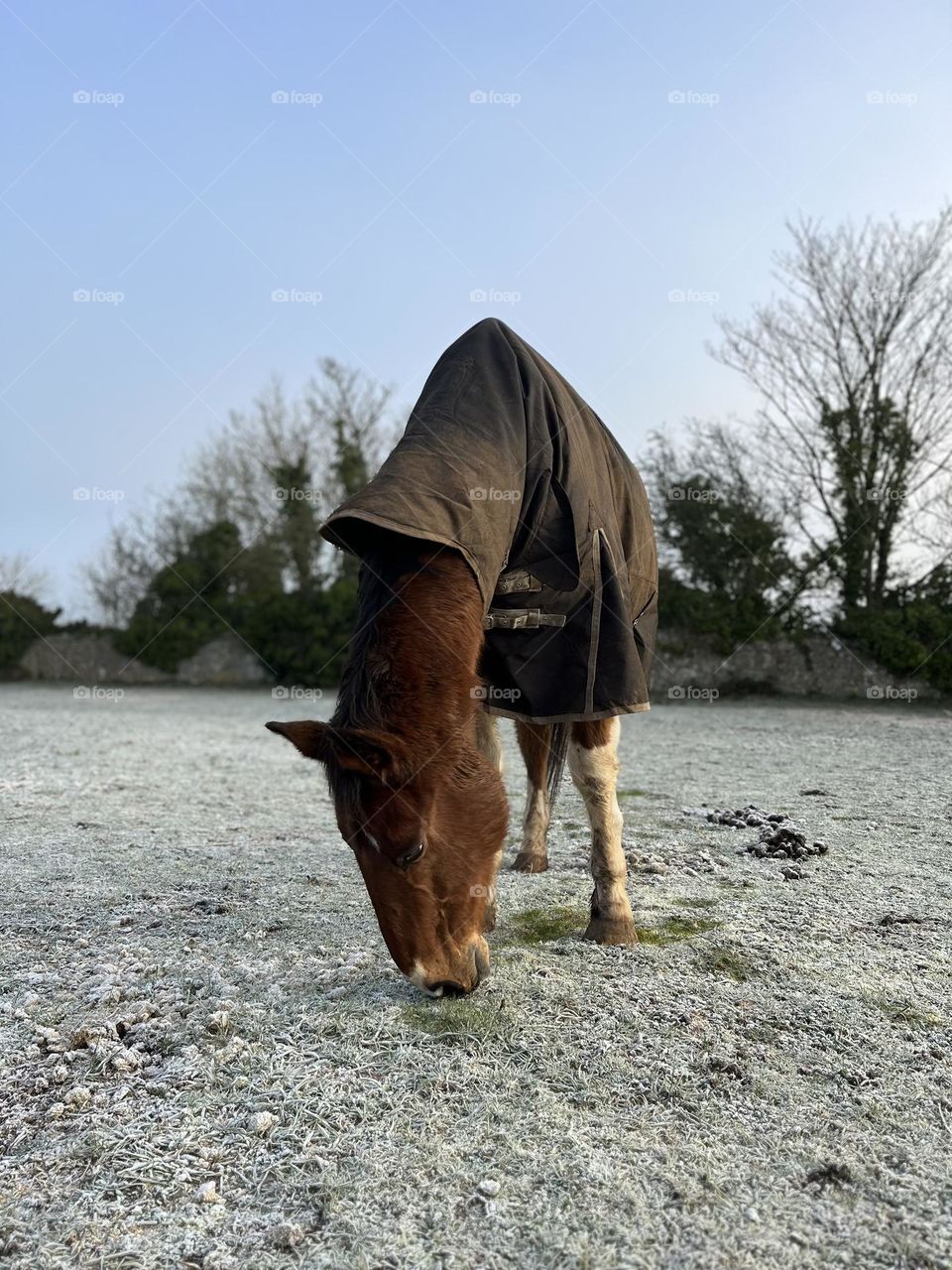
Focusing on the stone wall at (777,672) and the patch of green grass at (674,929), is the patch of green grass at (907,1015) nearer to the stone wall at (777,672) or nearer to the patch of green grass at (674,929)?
the patch of green grass at (674,929)

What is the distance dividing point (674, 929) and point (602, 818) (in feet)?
1.88

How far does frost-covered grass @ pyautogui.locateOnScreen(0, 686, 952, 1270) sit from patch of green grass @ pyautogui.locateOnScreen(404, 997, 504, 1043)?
1cm

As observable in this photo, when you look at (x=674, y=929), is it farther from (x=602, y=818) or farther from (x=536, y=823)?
(x=536, y=823)

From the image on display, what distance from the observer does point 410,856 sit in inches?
99.7

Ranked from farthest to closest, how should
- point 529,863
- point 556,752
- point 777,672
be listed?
point 777,672 < point 529,863 < point 556,752

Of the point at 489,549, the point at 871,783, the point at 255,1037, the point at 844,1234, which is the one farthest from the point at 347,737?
the point at 871,783

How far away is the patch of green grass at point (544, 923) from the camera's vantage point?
11.9 feet

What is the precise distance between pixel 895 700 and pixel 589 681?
552 inches

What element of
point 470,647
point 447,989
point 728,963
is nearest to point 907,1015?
point 728,963

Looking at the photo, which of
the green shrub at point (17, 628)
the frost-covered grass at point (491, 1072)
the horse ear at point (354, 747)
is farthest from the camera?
the green shrub at point (17, 628)

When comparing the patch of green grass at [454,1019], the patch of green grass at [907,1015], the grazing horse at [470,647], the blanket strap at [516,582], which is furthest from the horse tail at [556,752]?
the patch of green grass at [907,1015]

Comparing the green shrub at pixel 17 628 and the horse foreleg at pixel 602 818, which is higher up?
the green shrub at pixel 17 628

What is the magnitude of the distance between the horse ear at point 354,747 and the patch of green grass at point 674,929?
164 centimetres

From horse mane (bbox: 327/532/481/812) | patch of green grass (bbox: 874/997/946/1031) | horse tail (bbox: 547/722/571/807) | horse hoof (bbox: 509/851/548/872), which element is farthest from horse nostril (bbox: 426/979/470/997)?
horse hoof (bbox: 509/851/548/872)
